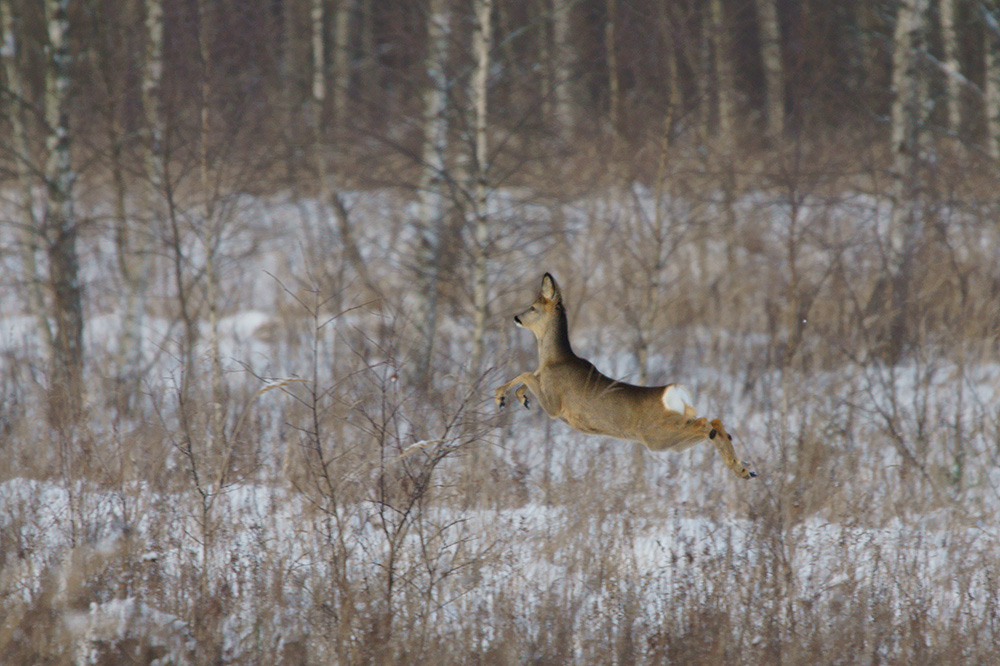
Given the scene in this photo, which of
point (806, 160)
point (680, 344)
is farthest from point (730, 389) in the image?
point (806, 160)

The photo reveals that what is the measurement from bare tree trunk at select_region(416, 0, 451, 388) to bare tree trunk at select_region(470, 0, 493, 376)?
469 mm

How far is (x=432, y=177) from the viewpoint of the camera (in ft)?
25.6

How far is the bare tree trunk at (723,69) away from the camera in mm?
7681

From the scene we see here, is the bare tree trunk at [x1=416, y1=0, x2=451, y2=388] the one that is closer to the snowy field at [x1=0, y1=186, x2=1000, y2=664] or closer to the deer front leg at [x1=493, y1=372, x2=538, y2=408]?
the snowy field at [x1=0, y1=186, x2=1000, y2=664]

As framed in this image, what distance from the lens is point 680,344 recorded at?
955cm

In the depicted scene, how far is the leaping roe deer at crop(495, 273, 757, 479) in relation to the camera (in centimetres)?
259

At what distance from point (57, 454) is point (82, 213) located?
966cm

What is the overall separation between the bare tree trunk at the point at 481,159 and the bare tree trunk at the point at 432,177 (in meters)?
0.47

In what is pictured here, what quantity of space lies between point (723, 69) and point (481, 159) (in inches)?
151

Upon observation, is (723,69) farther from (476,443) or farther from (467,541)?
(467,541)

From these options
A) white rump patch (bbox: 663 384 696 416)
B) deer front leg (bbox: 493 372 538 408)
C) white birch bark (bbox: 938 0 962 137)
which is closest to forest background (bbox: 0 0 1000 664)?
white birch bark (bbox: 938 0 962 137)

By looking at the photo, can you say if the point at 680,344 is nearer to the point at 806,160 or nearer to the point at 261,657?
the point at 806,160

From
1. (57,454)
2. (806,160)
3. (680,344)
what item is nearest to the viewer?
(57,454)

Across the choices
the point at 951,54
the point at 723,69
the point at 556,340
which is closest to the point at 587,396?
the point at 556,340
